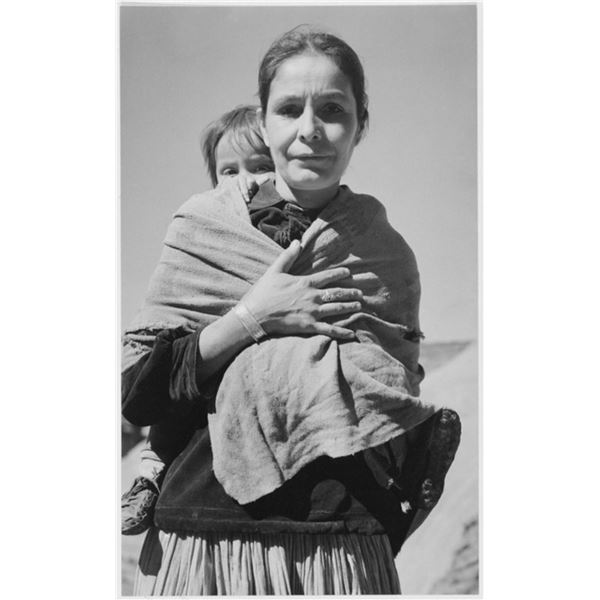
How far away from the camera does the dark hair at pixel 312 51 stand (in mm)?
2881

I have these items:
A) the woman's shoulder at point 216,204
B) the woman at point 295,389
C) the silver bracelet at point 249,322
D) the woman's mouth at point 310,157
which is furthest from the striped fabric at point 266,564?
the woman's mouth at point 310,157

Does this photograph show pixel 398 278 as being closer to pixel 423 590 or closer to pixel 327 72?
pixel 327 72

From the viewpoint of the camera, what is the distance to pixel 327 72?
9.39 ft

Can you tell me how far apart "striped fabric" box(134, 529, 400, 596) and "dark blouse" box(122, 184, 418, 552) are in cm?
3

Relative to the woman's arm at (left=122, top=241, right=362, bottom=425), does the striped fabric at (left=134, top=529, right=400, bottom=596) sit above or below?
below

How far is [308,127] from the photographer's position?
9.34ft

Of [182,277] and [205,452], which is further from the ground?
[182,277]

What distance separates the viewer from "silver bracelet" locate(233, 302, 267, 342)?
9.03 feet

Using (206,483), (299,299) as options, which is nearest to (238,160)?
(299,299)

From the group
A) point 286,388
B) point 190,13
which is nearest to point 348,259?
point 286,388

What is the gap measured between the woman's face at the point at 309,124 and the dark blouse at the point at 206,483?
524 millimetres

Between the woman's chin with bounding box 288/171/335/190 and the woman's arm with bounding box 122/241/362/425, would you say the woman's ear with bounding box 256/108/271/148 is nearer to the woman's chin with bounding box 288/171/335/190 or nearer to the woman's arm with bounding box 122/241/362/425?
the woman's chin with bounding box 288/171/335/190

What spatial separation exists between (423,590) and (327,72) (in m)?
1.43

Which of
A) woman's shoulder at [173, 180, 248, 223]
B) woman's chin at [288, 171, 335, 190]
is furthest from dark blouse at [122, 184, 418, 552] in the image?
woman's chin at [288, 171, 335, 190]
